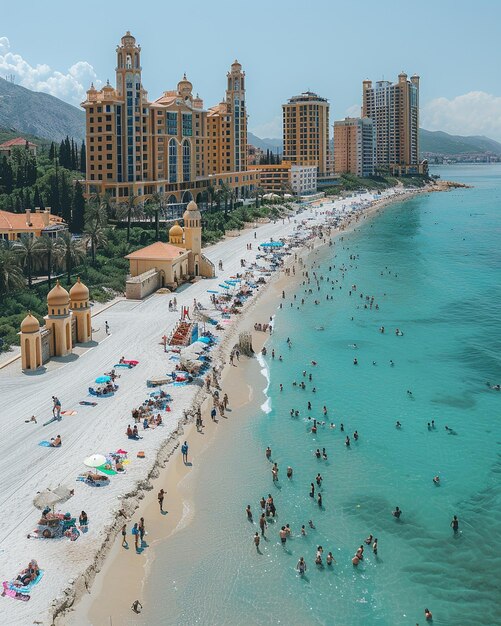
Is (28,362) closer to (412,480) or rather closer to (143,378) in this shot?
(143,378)

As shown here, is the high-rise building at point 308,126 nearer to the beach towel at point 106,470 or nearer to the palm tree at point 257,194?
the palm tree at point 257,194

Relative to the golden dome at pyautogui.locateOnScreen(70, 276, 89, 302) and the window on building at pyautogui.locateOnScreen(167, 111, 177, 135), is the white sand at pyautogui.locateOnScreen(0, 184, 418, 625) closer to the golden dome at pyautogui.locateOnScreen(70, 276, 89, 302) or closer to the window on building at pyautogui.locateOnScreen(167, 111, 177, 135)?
the golden dome at pyautogui.locateOnScreen(70, 276, 89, 302)

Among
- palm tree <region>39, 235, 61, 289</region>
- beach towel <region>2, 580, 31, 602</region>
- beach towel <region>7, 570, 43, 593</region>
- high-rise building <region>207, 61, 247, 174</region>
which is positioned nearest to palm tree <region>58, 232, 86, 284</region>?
palm tree <region>39, 235, 61, 289</region>

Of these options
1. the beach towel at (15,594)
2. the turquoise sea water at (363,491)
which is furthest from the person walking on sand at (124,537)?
the beach towel at (15,594)

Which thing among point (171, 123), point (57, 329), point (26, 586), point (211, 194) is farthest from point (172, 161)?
point (26, 586)

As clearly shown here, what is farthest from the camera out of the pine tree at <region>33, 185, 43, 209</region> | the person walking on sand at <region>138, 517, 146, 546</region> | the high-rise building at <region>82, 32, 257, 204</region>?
the high-rise building at <region>82, 32, 257, 204</region>

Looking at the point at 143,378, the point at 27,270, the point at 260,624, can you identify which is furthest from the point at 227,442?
the point at 27,270
